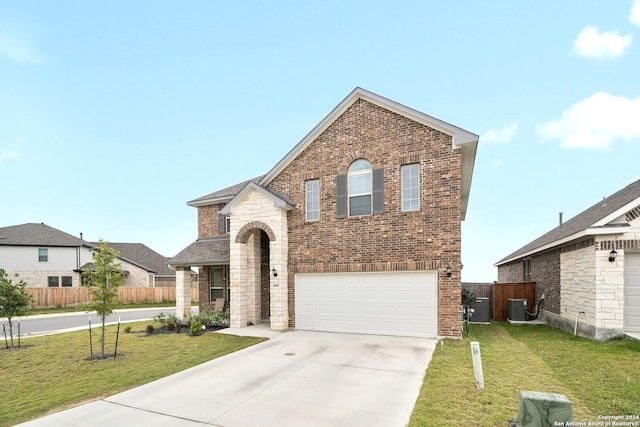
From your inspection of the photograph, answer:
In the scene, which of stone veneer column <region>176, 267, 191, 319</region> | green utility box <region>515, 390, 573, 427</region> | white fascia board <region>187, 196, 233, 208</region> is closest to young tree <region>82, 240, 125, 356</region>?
stone veneer column <region>176, 267, 191, 319</region>

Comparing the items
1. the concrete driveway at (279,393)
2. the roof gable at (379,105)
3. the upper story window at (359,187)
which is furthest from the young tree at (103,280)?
the upper story window at (359,187)

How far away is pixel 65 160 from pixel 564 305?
107ft

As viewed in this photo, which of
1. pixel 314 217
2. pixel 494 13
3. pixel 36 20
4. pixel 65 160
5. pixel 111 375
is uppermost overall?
pixel 36 20

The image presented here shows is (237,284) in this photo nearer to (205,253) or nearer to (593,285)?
(205,253)

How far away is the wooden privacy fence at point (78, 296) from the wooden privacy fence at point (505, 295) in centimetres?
2583

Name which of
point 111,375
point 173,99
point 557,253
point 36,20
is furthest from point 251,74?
point 557,253

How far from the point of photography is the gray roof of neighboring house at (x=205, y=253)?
14145mm

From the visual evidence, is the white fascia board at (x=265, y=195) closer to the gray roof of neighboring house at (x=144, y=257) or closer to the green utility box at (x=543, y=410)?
the green utility box at (x=543, y=410)

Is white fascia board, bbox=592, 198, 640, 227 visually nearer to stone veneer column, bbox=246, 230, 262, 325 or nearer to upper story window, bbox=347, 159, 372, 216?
upper story window, bbox=347, 159, 372, 216

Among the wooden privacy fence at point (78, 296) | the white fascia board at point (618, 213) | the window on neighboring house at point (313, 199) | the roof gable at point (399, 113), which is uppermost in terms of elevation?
the roof gable at point (399, 113)

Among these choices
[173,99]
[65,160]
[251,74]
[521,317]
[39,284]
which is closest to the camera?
[521,317]

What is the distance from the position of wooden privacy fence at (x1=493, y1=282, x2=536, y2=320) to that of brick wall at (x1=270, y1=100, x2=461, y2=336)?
6917 millimetres

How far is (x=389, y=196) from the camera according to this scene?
10.9 metres

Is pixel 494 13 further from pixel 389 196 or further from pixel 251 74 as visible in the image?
pixel 251 74
